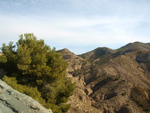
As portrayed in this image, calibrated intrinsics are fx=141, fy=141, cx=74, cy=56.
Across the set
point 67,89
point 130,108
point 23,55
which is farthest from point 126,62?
point 23,55

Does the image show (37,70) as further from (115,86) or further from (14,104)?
(115,86)

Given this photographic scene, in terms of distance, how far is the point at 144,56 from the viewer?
5969cm

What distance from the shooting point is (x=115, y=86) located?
37781 mm

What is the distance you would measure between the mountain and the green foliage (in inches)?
359

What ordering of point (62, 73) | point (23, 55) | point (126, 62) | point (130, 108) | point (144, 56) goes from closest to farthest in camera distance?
point (23, 55)
point (62, 73)
point (130, 108)
point (126, 62)
point (144, 56)

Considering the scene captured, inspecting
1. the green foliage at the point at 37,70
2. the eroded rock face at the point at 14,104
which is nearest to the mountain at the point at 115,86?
the green foliage at the point at 37,70

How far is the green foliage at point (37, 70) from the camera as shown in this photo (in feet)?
37.6

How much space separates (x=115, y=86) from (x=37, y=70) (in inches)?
1199

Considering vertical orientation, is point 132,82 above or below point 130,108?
above

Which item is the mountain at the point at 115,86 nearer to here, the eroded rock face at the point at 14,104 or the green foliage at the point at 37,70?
the green foliage at the point at 37,70

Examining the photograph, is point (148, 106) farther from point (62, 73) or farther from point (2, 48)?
point (2, 48)

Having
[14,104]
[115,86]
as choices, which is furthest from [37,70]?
[115,86]

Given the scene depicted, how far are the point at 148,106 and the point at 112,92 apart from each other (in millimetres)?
8396

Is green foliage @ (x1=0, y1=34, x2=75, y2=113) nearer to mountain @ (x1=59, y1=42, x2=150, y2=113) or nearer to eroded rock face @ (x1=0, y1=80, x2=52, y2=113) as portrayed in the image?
eroded rock face @ (x1=0, y1=80, x2=52, y2=113)
